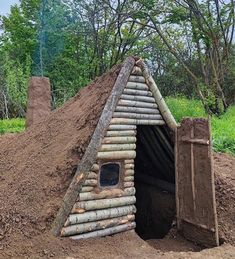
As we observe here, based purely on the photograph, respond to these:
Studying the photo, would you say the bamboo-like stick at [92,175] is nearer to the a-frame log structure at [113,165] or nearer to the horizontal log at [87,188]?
the a-frame log structure at [113,165]

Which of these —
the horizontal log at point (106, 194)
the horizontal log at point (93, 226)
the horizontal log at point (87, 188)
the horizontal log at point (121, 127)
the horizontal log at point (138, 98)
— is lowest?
the horizontal log at point (93, 226)

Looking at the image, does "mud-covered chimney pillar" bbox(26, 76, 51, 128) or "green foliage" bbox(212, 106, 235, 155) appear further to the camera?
"mud-covered chimney pillar" bbox(26, 76, 51, 128)

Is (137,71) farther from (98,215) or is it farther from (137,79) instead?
(98,215)

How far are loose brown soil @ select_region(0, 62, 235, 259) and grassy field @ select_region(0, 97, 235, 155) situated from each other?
331 cm

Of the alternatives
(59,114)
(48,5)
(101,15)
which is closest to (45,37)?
(48,5)

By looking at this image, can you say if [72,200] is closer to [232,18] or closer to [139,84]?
[139,84]

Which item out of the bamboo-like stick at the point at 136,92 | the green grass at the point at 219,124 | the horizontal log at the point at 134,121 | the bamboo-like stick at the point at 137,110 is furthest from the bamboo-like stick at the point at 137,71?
the green grass at the point at 219,124

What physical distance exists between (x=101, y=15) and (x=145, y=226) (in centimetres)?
1634

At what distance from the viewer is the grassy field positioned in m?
11.2

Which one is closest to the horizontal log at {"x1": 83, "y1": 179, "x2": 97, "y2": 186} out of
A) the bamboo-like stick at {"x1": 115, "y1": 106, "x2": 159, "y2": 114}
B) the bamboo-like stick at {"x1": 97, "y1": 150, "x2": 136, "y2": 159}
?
the bamboo-like stick at {"x1": 97, "y1": 150, "x2": 136, "y2": 159}

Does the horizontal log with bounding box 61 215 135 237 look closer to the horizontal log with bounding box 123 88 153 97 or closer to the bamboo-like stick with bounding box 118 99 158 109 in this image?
the bamboo-like stick with bounding box 118 99 158 109

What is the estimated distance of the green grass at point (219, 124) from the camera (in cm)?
1111

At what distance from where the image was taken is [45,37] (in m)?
23.3

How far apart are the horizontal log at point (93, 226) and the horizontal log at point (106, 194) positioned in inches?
14.8
